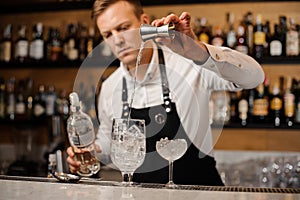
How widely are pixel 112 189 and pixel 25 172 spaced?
179 cm

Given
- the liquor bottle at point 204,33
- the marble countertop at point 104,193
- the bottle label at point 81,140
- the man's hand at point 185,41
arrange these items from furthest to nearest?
1. the liquor bottle at point 204,33
2. the bottle label at point 81,140
3. the man's hand at point 185,41
4. the marble countertop at point 104,193

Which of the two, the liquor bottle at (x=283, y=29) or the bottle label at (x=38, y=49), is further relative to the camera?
the bottle label at (x=38, y=49)

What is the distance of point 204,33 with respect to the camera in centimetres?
269

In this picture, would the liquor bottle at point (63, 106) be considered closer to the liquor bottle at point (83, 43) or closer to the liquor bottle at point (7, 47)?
the liquor bottle at point (83, 43)

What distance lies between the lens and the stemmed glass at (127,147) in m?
1.17

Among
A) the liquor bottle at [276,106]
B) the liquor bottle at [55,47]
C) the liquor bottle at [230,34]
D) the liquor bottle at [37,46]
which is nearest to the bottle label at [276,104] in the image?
the liquor bottle at [276,106]

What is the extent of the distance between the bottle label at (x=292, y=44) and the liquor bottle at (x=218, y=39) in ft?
1.20

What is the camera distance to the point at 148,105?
1.81 metres

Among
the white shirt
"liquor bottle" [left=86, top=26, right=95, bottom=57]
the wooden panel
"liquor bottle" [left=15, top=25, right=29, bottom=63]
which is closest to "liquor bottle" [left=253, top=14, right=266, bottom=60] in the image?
the wooden panel

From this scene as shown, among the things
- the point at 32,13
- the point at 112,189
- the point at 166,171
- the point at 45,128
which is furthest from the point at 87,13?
the point at 112,189

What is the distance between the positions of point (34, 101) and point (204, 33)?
46.3 inches

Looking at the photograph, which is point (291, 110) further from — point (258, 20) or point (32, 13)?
point (32, 13)

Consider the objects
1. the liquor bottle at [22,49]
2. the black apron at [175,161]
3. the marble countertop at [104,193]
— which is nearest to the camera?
the marble countertop at [104,193]

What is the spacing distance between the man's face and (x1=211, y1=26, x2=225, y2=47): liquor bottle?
0.96 meters
